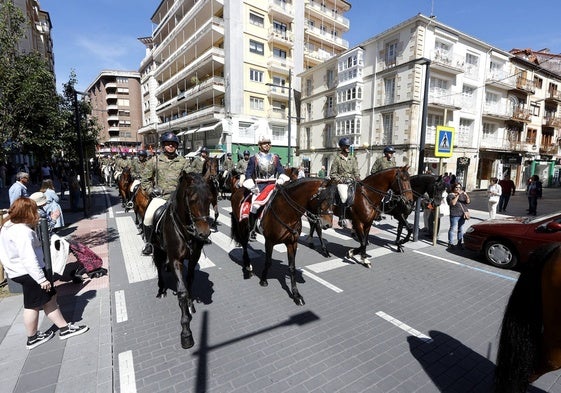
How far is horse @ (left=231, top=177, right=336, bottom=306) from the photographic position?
189 inches

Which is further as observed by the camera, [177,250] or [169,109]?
[169,109]

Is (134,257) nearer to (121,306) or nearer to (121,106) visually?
(121,306)

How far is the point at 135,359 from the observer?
3.56 meters

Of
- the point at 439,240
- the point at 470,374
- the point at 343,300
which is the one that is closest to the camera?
the point at 470,374

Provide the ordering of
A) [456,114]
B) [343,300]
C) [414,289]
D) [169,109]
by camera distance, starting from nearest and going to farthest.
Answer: [343,300] → [414,289] → [456,114] → [169,109]

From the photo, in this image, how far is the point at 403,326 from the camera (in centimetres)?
436

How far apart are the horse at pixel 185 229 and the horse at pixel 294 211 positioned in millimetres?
1508

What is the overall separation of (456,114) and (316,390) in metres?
29.1

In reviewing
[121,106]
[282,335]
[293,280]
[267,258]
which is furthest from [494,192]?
[121,106]

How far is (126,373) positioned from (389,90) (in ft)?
90.2

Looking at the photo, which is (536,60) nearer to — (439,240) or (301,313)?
(439,240)

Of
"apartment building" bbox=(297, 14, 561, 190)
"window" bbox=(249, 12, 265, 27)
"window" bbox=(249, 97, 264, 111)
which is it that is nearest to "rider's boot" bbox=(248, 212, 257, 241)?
"apartment building" bbox=(297, 14, 561, 190)

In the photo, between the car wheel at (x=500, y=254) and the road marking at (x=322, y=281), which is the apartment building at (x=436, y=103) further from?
the road marking at (x=322, y=281)

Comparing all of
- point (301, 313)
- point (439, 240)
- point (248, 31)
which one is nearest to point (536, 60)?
point (248, 31)
